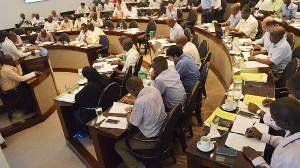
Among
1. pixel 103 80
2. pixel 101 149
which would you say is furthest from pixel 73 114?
pixel 101 149

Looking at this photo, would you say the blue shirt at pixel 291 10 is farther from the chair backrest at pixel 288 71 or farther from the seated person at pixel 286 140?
the seated person at pixel 286 140

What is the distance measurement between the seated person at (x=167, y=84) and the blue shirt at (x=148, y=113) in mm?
495

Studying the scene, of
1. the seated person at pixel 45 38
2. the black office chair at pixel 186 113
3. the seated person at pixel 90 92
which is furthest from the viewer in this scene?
the seated person at pixel 45 38

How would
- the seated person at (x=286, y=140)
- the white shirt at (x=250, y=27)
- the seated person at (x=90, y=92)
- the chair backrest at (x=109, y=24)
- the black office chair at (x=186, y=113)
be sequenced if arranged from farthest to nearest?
the chair backrest at (x=109, y=24)
the white shirt at (x=250, y=27)
the seated person at (x=90, y=92)
the black office chair at (x=186, y=113)
the seated person at (x=286, y=140)

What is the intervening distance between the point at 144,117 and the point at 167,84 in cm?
73

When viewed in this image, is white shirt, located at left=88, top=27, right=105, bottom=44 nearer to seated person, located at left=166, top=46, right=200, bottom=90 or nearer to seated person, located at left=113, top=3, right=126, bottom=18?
seated person, located at left=113, top=3, right=126, bottom=18

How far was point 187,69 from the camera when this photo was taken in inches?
146

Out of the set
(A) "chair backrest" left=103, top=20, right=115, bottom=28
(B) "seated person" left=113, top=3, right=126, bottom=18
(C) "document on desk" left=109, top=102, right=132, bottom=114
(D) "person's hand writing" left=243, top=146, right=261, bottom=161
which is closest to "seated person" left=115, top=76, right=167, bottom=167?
(C) "document on desk" left=109, top=102, right=132, bottom=114

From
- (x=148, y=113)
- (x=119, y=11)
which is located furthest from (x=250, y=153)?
(x=119, y=11)

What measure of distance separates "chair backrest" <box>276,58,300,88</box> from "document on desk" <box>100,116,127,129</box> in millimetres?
2226

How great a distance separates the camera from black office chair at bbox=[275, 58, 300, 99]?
301 centimetres

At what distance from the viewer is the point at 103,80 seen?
3584 millimetres

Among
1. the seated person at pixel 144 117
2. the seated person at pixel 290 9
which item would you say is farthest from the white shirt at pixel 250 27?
the seated person at pixel 144 117

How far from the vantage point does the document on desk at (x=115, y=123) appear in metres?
2.69
